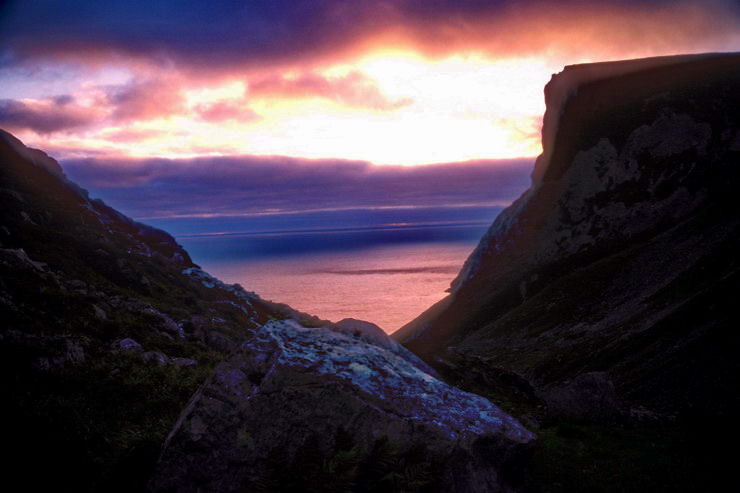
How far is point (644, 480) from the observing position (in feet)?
33.7

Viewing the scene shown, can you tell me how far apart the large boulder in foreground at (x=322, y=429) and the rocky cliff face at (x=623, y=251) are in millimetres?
12455

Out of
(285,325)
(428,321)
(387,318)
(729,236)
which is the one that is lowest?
(387,318)

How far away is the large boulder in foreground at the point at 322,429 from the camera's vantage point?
27.0 feet

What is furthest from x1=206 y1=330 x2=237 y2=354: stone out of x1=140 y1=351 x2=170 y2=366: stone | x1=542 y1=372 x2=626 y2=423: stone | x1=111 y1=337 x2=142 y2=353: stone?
x1=542 y1=372 x2=626 y2=423: stone

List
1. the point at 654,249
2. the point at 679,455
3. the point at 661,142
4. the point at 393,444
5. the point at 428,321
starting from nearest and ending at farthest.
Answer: the point at 393,444, the point at 679,455, the point at 654,249, the point at 661,142, the point at 428,321

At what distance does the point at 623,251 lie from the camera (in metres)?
48.7

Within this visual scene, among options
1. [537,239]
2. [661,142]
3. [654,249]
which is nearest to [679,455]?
[654,249]

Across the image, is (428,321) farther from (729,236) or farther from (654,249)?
(729,236)

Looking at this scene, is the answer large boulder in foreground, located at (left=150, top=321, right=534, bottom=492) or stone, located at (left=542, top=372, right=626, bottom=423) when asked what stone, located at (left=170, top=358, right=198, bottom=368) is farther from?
stone, located at (left=542, top=372, right=626, bottom=423)

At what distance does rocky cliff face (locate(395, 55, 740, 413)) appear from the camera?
2262 cm

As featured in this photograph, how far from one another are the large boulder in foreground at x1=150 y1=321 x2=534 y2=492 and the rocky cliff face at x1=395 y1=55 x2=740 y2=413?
12.5 metres

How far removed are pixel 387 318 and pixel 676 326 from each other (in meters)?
99.4

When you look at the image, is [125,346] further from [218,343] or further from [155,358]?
[218,343]

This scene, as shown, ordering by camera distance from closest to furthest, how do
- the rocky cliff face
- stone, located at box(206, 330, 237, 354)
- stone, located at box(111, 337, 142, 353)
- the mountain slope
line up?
the mountain slope < stone, located at box(111, 337, 142, 353) < the rocky cliff face < stone, located at box(206, 330, 237, 354)
